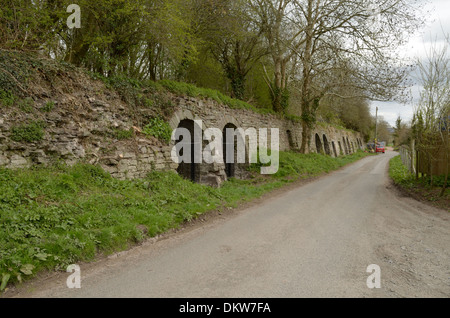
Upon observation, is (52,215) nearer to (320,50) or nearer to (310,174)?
(310,174)

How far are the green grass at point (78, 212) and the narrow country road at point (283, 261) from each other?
318 mm

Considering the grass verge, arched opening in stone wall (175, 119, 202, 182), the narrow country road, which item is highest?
arched opening in stone wall (175, 119, 202, 182)

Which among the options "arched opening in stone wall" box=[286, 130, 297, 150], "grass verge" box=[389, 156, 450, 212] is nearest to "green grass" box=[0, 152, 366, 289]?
"grass verge" box=[389, 156, 450, 212]

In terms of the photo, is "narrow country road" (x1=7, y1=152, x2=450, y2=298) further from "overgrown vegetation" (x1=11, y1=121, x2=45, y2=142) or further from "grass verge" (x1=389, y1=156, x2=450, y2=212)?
"overgrown vegetation" (x1=11, y1=121, x2=45, y2=142)

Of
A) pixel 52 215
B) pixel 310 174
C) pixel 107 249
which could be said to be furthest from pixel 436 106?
pixel 52 215

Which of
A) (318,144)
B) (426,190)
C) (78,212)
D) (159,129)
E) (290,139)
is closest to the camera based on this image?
(78,212)

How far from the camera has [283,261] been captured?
14.5 feet

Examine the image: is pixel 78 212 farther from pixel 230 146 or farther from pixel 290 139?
pixel 290 139

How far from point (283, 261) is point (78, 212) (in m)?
3.88

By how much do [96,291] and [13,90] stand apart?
5.30 meters

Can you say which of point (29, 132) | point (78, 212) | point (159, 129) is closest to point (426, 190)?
point (159, 129)

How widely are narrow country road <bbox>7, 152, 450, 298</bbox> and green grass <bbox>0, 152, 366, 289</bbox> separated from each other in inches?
12.5

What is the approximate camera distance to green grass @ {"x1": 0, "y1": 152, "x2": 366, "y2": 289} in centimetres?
409

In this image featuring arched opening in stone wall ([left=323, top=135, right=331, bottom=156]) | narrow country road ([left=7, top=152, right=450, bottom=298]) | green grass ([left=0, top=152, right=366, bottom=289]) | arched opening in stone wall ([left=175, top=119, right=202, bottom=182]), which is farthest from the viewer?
arched opening in stone wall ([left=323, top=135, right=331, bottom=156])
